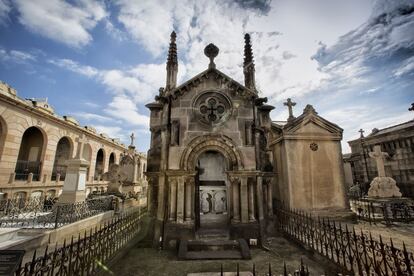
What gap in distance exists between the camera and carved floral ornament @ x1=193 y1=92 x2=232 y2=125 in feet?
28.6

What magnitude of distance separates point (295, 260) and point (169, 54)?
419 inches

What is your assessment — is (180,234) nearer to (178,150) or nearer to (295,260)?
(178,150)

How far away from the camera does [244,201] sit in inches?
315

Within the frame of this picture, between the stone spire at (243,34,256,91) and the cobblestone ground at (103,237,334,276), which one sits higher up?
the stone spire at (243,34,256,91)

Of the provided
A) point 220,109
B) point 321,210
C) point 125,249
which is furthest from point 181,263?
point 321,210

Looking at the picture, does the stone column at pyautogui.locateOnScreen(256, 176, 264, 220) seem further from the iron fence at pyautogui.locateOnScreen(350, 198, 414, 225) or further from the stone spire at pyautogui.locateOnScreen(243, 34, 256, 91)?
the iron fence at pyautogui.locateOnScreen(350, 198, 414, 225)

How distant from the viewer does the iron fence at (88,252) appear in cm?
344

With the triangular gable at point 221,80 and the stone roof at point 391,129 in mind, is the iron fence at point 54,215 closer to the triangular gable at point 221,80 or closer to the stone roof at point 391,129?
the triangular gable at point 221,80

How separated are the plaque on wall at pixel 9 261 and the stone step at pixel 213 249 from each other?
174 inches

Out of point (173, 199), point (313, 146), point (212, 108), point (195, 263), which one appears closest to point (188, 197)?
point (173, 199)

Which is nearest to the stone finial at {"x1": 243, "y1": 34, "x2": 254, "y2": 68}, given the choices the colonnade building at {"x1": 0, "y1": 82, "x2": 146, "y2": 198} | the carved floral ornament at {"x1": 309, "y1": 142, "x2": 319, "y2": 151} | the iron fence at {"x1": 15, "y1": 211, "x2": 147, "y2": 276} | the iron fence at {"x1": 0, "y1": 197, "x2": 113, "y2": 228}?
the carved floral ornament at {"x1": 309, "y1": 142, "x2": 319, "y2": 151}

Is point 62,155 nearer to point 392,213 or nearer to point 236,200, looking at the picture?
point 236,200

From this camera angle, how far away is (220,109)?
29.5ft

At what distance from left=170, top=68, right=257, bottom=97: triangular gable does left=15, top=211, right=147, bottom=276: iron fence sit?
599cm
